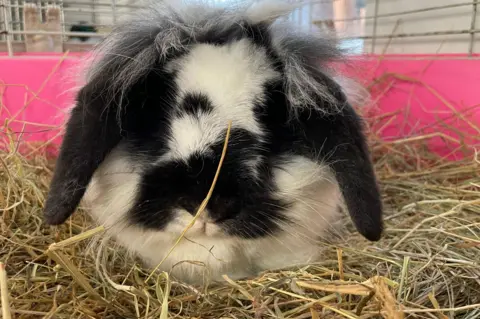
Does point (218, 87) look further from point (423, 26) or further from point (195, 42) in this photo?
point (423, 26)

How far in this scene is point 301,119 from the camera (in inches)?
32.8

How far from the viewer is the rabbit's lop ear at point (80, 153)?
2.49ft

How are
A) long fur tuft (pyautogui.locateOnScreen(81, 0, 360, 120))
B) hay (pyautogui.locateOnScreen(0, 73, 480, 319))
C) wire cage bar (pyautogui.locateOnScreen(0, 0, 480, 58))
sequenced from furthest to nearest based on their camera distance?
wire cage bar (pyautogui.locateOnScreen(0, 0, 480, 58)) → long fur tuft (pyautogui.locateOnScreen(81, 0, 360, 120)) → hay (pyautogui.locateOnScreen(0, 73, 480, 319))

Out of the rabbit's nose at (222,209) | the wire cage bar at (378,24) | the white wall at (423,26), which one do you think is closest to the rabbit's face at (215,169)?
the rabbit's nose at (222,209)

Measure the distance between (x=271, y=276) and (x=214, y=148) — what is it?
10.6 inches

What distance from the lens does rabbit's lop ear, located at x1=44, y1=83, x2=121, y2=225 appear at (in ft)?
2.49

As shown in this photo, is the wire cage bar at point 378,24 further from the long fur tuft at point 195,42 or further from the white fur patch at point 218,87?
the white fur patch at point 218,87

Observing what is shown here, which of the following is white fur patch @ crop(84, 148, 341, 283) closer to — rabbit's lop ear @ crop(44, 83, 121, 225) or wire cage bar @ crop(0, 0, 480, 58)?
rabbit's lop ear @ crop(44, 83, 121, 225)

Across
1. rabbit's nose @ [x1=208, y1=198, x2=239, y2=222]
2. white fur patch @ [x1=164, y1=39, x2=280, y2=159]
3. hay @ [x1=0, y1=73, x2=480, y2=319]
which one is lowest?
hay @ [x1=0, y1=73, x2=480, y2=319]

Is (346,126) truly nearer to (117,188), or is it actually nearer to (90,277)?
(117,188)

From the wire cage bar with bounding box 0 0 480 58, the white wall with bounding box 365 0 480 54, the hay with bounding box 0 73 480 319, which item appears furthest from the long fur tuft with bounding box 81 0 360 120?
the white wall with bounding box 365 0 480 54

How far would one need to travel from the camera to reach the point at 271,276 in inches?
33.2

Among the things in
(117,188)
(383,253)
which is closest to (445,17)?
(383,253)

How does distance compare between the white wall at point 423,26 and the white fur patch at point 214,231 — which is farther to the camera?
the white wall at point 423,26
